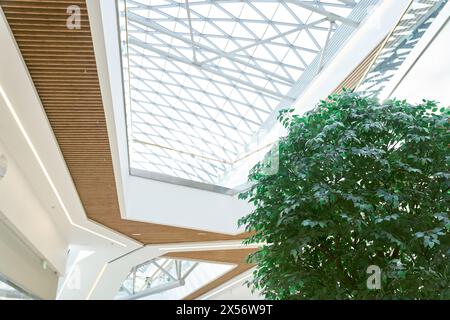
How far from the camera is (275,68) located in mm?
18891

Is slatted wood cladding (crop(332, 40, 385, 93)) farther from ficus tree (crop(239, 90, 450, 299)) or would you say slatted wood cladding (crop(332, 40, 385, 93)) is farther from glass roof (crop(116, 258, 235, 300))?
glass roof (crop(116, 258, 235, 300))

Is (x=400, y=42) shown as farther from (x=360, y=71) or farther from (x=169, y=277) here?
(x=169, y=277)

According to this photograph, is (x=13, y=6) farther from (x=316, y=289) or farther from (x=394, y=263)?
(x=394, y=263)

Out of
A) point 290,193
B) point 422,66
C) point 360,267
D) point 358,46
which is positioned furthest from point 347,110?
point 358,46

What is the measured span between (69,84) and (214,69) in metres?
15.1

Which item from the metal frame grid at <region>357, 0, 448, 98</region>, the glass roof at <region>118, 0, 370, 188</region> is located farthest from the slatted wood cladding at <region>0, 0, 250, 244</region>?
the metal frame grid at <region>357, 0, 448, 98</region>

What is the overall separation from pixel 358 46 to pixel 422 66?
3.68 meters

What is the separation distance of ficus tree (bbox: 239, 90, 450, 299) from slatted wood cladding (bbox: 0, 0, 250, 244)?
2.90m

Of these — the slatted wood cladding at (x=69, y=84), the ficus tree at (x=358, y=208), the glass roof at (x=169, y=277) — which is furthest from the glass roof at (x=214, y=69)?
the glass roof at (x=169, y=277)

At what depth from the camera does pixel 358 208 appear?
5.80m

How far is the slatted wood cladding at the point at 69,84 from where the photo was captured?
5633 mm

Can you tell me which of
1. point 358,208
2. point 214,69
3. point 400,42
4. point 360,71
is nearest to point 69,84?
point 358,208
